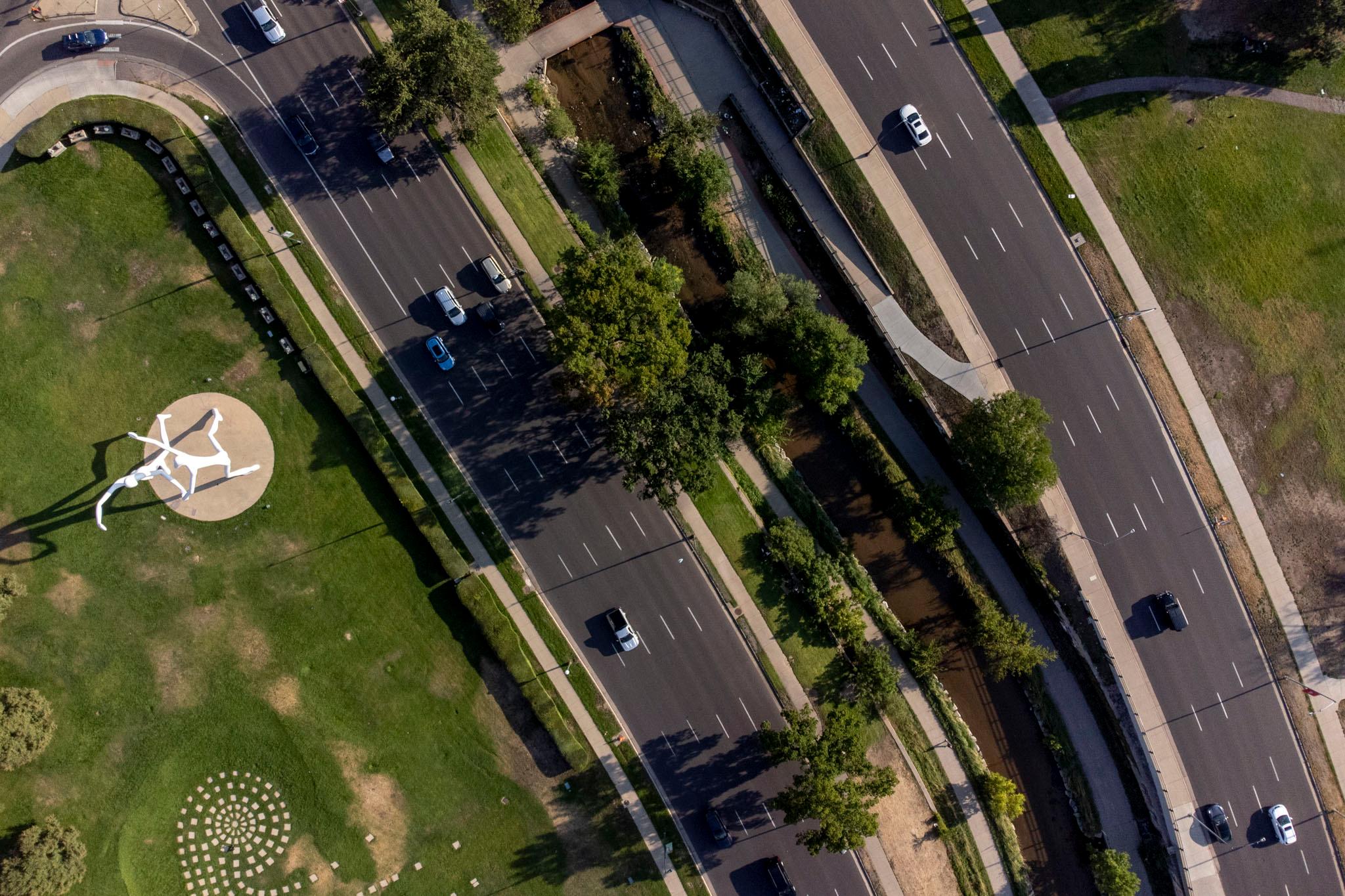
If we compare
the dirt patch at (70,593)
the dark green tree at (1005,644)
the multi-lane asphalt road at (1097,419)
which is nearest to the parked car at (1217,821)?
the multi-lane asphalt road at (1097,419)

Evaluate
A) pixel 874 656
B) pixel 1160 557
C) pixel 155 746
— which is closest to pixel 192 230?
pixel 155 746

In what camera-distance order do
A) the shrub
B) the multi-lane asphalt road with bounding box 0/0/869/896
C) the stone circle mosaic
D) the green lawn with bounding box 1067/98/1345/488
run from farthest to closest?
the green lawn with bounding box 1067/98/1345/488 < the multi-lane asphalt road with bounding box 0/0/869/896 < the stone circle mosaic < the shrub

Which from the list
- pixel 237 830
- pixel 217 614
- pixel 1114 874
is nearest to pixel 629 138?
pixel 217 614

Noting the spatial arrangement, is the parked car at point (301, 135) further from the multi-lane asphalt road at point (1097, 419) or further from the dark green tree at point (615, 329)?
the multi-lane asphalt road at point (1097, 419)

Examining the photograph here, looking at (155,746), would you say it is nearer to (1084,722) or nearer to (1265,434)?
(1084,722)

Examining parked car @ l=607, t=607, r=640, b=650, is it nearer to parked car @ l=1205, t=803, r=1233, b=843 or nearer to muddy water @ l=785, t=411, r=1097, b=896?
muddy water @ l=785, t=411, r=1097, b=896

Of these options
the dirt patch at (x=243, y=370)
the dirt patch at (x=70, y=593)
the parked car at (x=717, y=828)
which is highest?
the dirt patch at (x=243, y=370)

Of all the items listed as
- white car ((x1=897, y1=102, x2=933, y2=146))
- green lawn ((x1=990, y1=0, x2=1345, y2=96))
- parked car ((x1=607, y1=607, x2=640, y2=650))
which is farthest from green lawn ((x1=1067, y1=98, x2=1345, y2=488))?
parked car ((x1=607, y1=607, x2=640, y2=650))

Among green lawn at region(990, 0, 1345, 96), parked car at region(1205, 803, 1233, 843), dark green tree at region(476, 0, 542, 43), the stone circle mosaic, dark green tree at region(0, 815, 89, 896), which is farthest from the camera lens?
parked car at region(1205, 803, 1233, 843)
